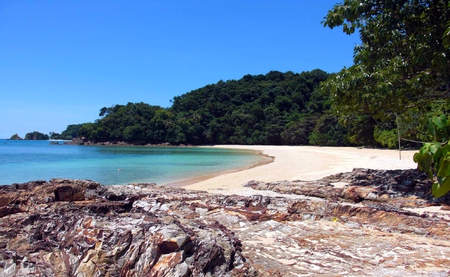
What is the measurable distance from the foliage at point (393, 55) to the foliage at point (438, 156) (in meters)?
5.92

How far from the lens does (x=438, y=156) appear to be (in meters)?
1.88

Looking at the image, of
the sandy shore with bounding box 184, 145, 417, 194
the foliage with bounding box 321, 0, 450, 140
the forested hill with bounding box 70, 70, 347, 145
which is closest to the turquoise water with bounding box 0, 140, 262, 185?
the sandy shore with bounding box 184, 145, 417, 194

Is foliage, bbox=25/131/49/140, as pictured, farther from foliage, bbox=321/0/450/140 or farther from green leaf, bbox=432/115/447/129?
green leaf, bbox=432/115/447/129

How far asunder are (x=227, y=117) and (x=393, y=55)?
Result: 237 feet

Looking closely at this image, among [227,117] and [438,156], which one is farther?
[227,117]

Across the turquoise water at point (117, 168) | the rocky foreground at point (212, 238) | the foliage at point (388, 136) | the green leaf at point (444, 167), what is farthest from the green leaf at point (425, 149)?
the foliage at point (388, 136)

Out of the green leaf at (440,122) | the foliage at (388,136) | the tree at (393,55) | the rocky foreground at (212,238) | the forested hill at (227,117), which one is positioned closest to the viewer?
the green leaf at (440,122)

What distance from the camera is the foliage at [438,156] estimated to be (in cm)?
181

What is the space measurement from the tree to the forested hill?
55816 mm

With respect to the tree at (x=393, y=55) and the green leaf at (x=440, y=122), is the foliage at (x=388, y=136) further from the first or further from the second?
the green leaf at (x=440, y=122)

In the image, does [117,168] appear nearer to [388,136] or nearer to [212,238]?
[212,238]

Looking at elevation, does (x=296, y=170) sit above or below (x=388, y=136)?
below

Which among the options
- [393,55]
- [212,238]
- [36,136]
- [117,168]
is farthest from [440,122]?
[36,136]

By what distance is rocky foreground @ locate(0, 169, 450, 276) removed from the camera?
3.35m
